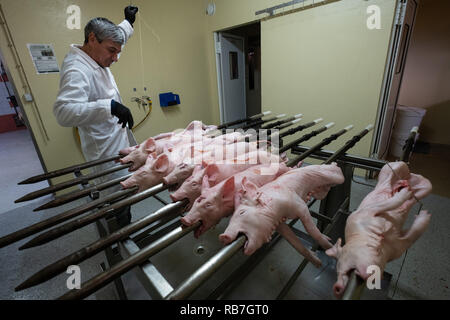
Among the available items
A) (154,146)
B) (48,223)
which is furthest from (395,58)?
(48,223)

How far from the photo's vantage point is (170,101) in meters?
4.23

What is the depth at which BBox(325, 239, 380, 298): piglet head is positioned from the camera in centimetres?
71

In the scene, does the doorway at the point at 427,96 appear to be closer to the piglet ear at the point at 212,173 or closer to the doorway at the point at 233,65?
the doorway at the point at 233,65

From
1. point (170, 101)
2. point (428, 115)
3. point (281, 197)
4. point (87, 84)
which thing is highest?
point (87, 84)

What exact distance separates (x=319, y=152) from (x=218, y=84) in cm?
367

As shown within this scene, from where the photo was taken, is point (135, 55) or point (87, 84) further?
point (135, 55)

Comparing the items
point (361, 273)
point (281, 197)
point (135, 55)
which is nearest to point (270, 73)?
point (135, 55)

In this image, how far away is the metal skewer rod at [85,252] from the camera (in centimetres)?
69

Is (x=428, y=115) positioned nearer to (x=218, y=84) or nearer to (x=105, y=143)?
(x=218, y=84)

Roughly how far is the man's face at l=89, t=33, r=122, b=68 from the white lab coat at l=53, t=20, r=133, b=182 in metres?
0.06

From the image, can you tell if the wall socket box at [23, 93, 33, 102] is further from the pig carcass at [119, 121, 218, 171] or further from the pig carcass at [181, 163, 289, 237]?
the pig carcass at [181, 163, 289, 237]

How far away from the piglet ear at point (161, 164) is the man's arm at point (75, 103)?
85 centimetres
